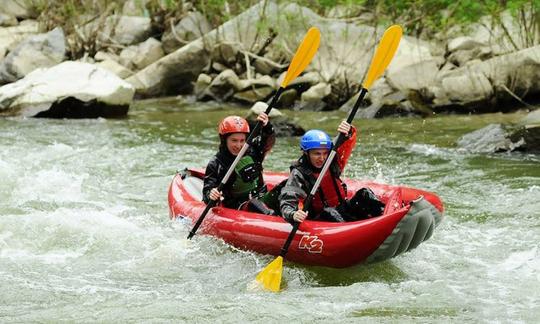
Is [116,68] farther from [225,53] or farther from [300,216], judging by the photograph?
[300,216]

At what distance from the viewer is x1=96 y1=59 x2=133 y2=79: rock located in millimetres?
16752

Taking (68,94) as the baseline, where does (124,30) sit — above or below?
below

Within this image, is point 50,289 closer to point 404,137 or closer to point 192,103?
point 404,137

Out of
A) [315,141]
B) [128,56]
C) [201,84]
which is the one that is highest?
[315,141]

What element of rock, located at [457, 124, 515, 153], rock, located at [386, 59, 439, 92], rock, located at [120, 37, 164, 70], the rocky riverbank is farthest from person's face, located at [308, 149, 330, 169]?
rock, located at [120, 37, 164, 70]

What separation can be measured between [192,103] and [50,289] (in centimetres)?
1026

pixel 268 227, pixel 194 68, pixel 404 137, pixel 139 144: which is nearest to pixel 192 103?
pixel 194 68

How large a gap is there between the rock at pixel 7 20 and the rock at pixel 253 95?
8451 millimetres

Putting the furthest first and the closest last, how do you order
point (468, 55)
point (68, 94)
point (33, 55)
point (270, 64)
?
point (33, 55)
point (270, 64)
point (468, 55)
point (68, 94)

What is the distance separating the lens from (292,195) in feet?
18.8

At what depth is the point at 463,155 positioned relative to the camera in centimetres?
995

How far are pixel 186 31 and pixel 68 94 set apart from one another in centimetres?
519

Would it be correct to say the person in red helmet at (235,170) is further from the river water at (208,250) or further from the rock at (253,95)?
the rock at (253,95)

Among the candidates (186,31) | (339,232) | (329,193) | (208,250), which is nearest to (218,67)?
(186,31)
